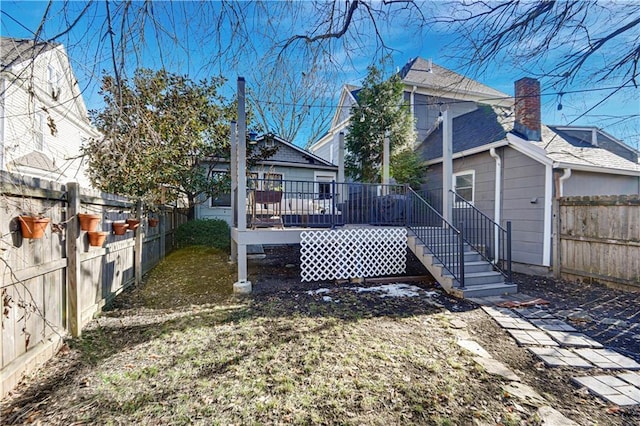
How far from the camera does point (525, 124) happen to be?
7.90 metres

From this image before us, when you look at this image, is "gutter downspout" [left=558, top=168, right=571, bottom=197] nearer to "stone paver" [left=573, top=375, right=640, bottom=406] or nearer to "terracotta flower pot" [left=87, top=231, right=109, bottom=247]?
"stone paver" [left=573, top=375, right=640, bottom=406]

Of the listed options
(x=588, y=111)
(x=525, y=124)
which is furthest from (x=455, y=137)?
(x=588, y=111)

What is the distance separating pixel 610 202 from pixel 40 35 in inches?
342

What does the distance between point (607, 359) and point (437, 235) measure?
3.76 m

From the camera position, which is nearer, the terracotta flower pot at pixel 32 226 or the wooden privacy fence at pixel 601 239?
the terracotta flower pot at pixel 32 226

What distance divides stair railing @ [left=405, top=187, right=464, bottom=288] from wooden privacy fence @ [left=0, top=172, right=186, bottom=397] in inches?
224

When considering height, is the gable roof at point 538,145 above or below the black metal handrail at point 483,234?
above

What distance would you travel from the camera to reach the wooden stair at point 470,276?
5.55m

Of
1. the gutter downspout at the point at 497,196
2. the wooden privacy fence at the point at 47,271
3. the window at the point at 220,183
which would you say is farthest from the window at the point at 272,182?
the gutter downspout at the point at 497,196

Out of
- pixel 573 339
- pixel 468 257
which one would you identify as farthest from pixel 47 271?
pixel 468 257

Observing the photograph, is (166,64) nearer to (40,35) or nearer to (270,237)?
(40,35)

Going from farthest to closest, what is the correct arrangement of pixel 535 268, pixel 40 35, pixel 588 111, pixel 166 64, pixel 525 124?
pixel 525 124 < pixel 535 268 < pixel 588 111 < pixel 166 64 < pixel 40 35

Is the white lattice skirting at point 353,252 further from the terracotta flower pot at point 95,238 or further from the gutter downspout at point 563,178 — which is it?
the gutter downspout at point 563,178

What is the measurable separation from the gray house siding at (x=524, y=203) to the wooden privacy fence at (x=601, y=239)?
46 cm
